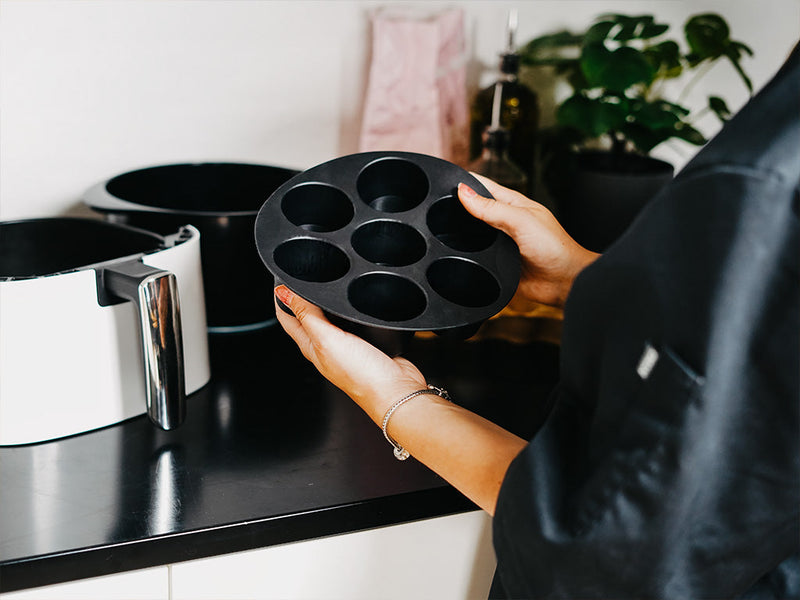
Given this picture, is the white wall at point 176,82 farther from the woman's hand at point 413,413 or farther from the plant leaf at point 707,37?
the woman's hand at point 413,413

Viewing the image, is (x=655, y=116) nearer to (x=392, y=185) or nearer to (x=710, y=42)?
(x=710, y=42)

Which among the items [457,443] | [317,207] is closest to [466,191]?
[317,207]

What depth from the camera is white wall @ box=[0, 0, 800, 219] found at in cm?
105

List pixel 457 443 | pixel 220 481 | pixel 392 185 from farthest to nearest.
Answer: pixel 392 185 → pixel 220 481 → pixel 457 443

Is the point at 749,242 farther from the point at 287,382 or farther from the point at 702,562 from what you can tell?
the point at 287,382

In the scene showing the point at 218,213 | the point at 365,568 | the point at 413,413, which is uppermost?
the point at 218,213

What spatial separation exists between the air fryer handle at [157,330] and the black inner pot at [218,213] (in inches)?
6.8

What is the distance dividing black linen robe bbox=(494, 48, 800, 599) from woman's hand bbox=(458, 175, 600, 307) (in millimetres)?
274

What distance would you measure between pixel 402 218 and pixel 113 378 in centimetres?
37

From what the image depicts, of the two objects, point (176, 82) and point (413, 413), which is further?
point (176, 82)

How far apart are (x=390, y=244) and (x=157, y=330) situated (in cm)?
27

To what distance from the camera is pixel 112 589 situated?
676 mm

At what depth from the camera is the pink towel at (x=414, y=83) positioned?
1194mm

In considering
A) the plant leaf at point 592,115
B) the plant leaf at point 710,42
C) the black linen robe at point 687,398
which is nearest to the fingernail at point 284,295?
the black linen robe at point 687,398
